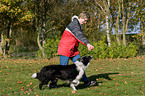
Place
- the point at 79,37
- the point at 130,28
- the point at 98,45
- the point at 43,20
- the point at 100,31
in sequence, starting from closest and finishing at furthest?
the point at 79,37, the point at 98,45, the point at 43,20, the point at 100,31, the point at 130,28

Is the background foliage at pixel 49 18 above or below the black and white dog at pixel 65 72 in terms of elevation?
above

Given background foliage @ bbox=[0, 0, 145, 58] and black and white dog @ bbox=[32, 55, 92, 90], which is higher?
background foliage @ bbox=[0, 0, 145, 58]

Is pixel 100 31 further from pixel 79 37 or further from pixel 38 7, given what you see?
pixel 79 37

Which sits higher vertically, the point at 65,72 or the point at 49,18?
the point at 49,18

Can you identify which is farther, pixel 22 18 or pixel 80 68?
pixel 22 18

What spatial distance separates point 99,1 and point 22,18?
7.98 m

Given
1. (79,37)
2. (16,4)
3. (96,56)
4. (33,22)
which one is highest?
(16,4)

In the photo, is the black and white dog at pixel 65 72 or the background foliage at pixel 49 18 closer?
the black and white dog at pixel 65 72

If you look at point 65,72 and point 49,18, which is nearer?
point 65,72

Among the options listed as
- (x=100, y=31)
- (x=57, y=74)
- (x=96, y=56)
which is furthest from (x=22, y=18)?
(x=57, y=74)

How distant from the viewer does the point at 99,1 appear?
19578mm

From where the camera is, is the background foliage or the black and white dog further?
the background foliage

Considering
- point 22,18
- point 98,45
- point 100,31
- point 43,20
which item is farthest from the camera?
point 100,31

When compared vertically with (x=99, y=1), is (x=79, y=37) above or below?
below
